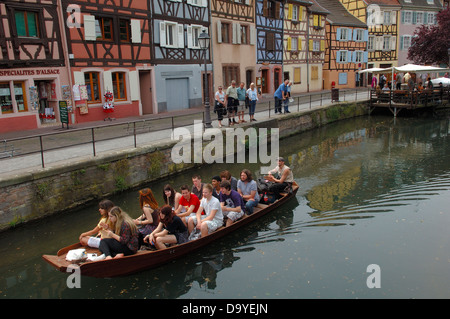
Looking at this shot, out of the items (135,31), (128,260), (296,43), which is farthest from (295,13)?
(128,260)

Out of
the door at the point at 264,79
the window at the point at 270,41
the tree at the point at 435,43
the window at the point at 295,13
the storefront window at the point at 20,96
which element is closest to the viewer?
the storefront window at the point at 20,96

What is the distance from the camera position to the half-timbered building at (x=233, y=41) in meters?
25.8

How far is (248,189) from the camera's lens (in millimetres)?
10023

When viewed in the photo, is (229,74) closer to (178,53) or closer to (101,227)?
(178,53)

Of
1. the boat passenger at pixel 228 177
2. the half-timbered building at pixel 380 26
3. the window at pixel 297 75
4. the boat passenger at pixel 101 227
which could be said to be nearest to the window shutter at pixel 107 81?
the boat passenger at pixel 228 177

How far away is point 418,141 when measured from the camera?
65.0ft

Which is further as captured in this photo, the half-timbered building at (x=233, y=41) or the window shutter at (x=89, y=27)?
the half-timbered building at (x=233, y=41)

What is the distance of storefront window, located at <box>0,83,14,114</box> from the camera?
1595 cm

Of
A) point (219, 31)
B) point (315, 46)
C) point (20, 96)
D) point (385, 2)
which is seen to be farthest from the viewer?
point (385, 2)

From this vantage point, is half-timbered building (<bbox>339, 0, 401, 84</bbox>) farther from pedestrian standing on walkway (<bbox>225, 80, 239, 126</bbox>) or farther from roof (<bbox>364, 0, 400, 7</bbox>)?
pedestrian standing on walkway (<bbox>225, 80, 239, 126</bbox>)

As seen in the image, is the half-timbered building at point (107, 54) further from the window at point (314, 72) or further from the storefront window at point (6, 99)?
A: the window at point (314, 72)

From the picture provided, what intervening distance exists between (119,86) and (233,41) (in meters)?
9.83

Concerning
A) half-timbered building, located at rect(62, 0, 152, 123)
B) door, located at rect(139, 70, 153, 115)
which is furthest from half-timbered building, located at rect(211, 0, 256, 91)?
half-timbered building, located at rect(62, 0, 152, 123)

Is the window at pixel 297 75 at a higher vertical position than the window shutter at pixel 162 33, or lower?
lower
